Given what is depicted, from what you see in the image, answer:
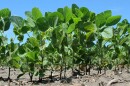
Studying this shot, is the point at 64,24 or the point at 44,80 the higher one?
the point at 64,24

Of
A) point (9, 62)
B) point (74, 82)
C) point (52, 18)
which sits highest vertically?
point (52, 18)

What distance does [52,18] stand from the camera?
3152 mm

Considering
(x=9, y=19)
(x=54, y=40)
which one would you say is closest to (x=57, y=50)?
(x=54, y=40)

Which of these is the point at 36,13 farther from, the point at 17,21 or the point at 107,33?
the point at 107,33

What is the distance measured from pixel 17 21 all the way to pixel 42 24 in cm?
35

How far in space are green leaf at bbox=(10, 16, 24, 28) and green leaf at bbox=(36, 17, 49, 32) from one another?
0.28 metres

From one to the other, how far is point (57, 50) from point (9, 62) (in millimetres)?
479

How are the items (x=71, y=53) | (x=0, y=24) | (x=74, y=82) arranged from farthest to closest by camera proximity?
1. (x=71, y=53)
2. (x=0, y=24)
3. (x=74, y=82)

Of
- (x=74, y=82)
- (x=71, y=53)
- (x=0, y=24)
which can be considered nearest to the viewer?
(x=74, y=82)

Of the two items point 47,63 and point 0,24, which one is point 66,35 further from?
point 0,24

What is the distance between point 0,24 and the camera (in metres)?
3.31

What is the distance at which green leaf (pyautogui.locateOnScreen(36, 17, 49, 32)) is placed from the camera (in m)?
3.16

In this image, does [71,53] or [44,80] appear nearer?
[44,80]

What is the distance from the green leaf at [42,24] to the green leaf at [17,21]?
11.1 inches
